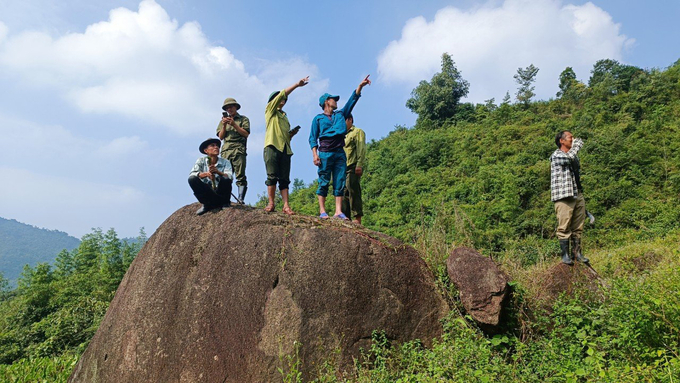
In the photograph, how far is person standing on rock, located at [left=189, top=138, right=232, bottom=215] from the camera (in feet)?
17.6

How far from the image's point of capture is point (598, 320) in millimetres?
4797

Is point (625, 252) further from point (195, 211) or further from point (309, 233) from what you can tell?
point (195, 211)

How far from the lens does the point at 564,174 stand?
5.80m

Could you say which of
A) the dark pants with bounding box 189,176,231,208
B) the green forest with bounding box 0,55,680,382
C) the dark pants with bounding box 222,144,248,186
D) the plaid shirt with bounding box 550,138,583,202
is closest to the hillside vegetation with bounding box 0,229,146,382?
the green forest with bounding box 0,55,680,382

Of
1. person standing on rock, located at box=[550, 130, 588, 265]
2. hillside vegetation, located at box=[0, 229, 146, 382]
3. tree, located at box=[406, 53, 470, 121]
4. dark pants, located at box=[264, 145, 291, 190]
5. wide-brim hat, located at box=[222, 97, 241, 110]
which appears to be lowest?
hillside vegetation, located at box=[0, 229, 146, 382]

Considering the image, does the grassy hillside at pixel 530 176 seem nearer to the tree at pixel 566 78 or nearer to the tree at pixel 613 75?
the tree at pixel 613 75

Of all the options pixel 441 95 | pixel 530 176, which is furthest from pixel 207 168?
pixel 441 95

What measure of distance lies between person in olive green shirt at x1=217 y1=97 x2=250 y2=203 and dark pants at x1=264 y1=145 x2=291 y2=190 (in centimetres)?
49

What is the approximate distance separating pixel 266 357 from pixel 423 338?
1.69 metres

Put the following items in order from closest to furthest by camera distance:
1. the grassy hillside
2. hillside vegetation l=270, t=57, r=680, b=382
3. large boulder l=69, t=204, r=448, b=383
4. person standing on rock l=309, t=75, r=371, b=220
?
hillside vegetation l=270, t=57, r=680, b=382 → large boulder l=69, t=204, r=448, b=383 → person standing on rock l=309, t=75, r=371, b=220 → the grassy hillside

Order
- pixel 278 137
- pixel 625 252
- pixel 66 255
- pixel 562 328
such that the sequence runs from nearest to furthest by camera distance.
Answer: pixel 562 328
pixel 278 137
pixel 625 252
pixel 66 255

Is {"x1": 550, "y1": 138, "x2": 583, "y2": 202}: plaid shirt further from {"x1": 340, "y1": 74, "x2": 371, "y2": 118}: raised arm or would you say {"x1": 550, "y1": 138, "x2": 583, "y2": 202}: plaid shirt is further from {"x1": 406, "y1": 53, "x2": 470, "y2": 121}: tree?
{"x1": 406, "y1": 53, "x2": 470, "y2": 121}: tree

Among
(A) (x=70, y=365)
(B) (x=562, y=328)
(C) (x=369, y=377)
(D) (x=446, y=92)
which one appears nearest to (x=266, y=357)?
(C) (x=369, y=377)

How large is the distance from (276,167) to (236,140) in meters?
0.85
